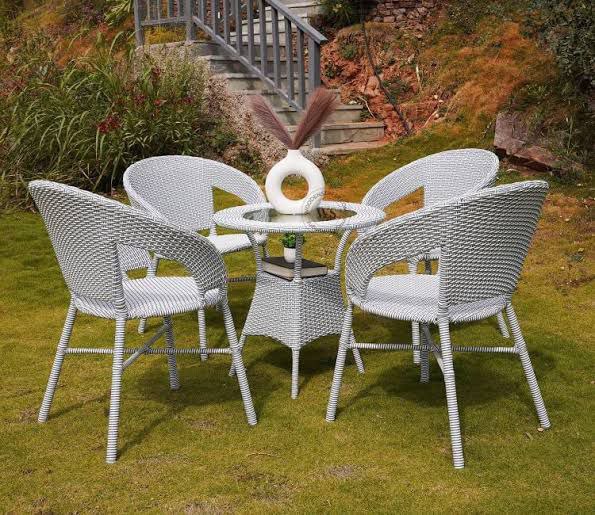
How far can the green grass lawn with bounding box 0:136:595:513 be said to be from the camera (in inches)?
110

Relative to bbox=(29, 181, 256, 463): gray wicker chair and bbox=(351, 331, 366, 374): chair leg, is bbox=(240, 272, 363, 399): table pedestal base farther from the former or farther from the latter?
bbox=(29, 181, 256, 463): gray wicker chair

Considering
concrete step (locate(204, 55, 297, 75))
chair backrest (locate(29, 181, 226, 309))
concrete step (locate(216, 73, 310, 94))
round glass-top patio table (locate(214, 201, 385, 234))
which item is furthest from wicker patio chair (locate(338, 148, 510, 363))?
concrete step (locate(204, 55, 297, 75))

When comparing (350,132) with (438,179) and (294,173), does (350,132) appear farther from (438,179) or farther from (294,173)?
(294,173)

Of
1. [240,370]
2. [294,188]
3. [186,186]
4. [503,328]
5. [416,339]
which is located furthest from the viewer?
[294,188]

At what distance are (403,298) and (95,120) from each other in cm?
516

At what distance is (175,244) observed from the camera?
3.11 metres

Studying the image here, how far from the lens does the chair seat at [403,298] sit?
308 cm

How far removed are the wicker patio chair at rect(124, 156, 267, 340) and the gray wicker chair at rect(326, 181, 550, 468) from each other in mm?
1401

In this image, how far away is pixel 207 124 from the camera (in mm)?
8852

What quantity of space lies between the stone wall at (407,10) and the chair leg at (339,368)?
713cm

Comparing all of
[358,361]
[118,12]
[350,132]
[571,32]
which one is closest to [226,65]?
[350,132]

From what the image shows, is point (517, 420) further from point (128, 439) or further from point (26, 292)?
point (26, 292)

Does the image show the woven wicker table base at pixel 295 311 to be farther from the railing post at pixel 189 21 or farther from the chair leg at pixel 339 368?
the railing post at pixel 189 21

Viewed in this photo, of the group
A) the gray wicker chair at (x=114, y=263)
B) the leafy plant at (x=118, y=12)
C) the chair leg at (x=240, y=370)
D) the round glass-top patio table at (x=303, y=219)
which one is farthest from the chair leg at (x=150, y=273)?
the leafy plant at (x=118, y=12)
